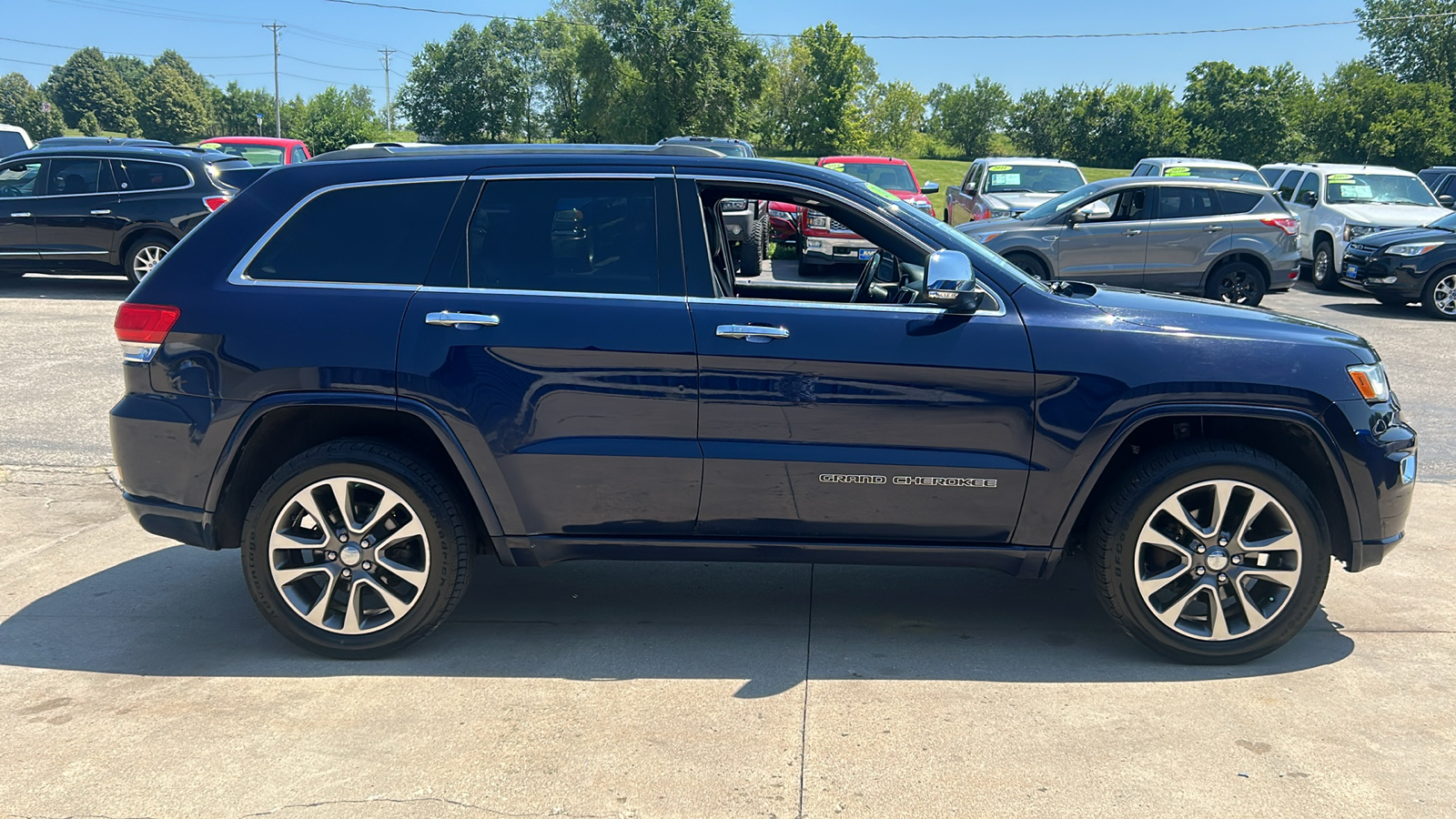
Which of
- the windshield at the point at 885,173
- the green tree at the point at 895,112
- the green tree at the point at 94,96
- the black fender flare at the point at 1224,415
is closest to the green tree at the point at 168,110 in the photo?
the green tree at the point at 94,96

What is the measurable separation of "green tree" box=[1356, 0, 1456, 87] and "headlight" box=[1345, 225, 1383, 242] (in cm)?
5840

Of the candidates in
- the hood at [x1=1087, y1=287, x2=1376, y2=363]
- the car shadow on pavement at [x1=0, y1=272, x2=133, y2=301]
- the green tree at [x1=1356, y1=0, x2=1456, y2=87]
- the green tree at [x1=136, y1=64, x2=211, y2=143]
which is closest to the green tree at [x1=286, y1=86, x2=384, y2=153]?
the green tree at [x1=136, y1=64, x2=211, y2=143]

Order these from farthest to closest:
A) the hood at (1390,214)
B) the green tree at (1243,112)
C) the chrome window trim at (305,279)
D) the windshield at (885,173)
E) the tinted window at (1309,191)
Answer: the green tree at (1243,112), the windshield at (885,173), the tinted window at (1309,191), the hood at (1390,214), the chrome window trim at (305,279)

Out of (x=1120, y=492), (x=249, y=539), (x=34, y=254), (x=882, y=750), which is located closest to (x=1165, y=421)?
(x=1120, y=492)

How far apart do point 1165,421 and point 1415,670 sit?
1261mm

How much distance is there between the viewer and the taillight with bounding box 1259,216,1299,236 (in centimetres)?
1359

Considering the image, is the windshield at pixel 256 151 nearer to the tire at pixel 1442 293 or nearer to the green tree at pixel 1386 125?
the tire at pixel 1442 293

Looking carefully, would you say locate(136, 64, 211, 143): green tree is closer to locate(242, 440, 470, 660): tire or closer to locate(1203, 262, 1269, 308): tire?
locate(1203, 262, 1269, 308): tire

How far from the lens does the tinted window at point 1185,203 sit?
13.8 m

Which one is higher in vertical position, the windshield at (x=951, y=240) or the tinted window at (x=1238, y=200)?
the tinted window at (x=1238, y=200)

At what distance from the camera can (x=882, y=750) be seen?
3.42m

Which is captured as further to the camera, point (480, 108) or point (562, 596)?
point (480, 108)

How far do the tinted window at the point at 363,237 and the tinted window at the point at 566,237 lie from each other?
17 cm

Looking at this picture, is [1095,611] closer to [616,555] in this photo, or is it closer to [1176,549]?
[1176,549]
